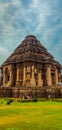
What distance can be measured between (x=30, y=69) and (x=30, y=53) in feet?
12.3

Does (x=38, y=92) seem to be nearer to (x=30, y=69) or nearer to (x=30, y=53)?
(x=30, y=69)

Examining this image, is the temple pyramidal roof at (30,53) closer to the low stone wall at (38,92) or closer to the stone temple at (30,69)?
the stone temple at (30,69)

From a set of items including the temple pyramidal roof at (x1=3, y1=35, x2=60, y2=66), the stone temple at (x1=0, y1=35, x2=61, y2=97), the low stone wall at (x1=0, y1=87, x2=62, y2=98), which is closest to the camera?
the low stone wall at (x1=0, y1=87, x2=62, y2=98)

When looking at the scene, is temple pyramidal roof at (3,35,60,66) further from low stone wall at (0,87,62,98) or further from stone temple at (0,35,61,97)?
low stone wall at (0,87,62,98)

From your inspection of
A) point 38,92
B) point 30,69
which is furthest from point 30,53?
point 38,92

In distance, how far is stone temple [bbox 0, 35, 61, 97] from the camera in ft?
162

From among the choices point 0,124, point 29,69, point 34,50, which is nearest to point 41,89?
point 29,69

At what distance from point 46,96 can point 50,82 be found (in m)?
7.83

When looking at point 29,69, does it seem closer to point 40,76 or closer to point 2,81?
point 40,76

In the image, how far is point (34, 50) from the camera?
5344 centimetres

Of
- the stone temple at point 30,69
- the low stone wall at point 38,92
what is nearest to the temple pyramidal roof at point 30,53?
the stone temple at point 30,69

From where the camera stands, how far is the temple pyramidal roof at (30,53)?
2002 inches


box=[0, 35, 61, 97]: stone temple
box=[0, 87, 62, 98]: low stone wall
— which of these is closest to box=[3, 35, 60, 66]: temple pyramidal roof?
box=[0, 35, 61, 97]: stone temple

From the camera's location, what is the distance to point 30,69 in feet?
162
